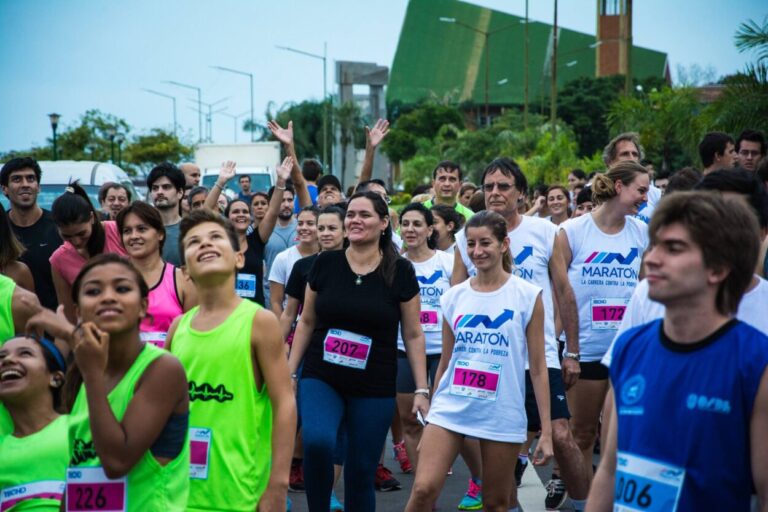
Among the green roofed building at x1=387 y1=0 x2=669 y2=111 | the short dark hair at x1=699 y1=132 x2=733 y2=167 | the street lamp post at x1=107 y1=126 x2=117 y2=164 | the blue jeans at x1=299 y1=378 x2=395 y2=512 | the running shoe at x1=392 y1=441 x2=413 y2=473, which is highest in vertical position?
the green roofed building at x1=387 y1=0 x2=669 y2=111

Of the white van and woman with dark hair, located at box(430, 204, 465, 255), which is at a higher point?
the white van

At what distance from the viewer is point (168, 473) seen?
4.00 meters

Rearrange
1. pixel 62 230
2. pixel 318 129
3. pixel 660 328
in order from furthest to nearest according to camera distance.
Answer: pixel 318 129, pixel 62 230, pixel 660 328

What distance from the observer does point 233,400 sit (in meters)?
4.60

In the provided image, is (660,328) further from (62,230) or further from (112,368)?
(62,230)

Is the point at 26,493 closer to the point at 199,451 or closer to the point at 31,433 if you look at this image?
the point at 31,433

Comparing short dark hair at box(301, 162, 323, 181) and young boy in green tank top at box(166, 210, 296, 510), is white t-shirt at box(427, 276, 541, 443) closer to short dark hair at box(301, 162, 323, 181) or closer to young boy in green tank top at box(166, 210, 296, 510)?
young boy in green tank top at box(166, 210, 296, 510)

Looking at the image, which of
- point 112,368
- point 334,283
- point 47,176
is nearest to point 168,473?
point 112,368

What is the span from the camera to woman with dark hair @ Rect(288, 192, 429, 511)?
252 inches

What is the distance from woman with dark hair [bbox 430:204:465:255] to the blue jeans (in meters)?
3.95

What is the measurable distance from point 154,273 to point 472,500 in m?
2.96

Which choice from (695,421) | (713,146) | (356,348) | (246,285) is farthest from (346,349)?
(713,146)

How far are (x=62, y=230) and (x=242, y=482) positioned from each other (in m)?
3.33

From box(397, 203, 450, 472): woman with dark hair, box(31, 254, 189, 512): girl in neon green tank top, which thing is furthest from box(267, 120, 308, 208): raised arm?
box(31, 254, 189, 512): girl in neon green tank top
